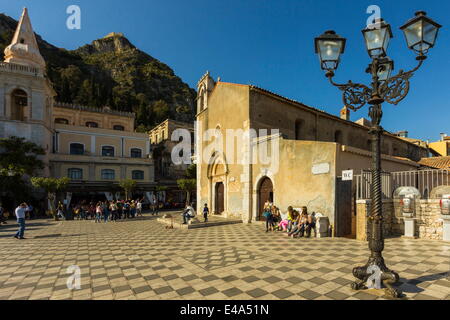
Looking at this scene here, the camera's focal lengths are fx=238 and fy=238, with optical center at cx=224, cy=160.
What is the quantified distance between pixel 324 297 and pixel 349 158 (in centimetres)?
839

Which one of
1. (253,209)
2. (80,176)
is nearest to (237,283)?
(253,209)

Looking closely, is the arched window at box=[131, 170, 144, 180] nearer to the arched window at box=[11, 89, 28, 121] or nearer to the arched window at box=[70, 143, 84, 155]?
the arched window at box=[70, 143, 84, 155]

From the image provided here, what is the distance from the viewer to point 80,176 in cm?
3027

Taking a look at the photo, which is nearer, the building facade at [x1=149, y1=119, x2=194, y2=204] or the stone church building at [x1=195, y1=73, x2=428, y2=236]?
the stone church building at [x1=195, y1=73, x2=428, y2=236]

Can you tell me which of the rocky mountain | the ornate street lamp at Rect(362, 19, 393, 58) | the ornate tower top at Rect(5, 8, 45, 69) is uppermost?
the rocky mountain

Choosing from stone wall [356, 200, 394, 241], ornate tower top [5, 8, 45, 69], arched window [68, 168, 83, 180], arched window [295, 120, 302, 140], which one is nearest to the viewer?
stone wall [356, 200, 394, 241]

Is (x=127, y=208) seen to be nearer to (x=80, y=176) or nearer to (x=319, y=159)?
(x=80, y=176)

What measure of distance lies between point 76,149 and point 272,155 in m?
28.6

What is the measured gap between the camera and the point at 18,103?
29422mm

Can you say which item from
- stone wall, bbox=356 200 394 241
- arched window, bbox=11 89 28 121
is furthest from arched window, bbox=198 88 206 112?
arched window, bbox=11 89 28 121

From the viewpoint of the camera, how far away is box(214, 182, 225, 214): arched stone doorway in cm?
1999

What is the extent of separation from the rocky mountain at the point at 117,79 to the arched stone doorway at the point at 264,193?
4697 cm

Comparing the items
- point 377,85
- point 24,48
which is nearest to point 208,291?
point 377,85

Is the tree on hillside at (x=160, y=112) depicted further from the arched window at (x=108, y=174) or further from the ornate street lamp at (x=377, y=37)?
the ornate street lamp at (x=377, y=37)
